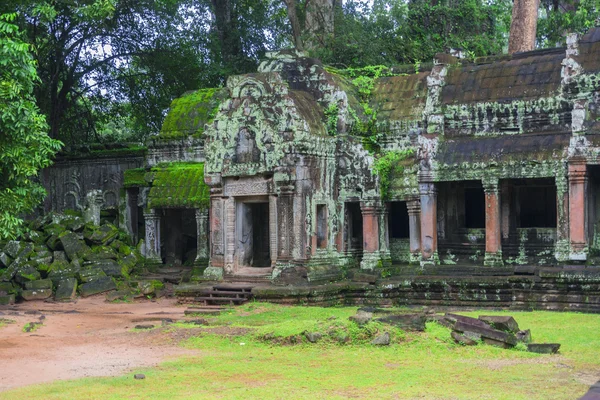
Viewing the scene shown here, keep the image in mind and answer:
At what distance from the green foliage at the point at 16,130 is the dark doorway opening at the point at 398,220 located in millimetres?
8473

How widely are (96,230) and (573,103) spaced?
45.0 feet

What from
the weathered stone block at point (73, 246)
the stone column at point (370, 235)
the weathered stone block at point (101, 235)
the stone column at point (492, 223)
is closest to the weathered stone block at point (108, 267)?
the weathered stone block at point (73, 246)

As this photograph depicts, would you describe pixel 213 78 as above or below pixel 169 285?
above

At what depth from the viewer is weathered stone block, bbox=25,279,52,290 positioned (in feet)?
72.1

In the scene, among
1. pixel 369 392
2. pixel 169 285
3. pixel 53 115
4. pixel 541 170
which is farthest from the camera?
pixel 53 115

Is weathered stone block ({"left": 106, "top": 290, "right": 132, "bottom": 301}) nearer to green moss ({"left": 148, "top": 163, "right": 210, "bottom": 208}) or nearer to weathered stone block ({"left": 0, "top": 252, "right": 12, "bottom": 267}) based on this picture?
weathered stone block ({"left": 0, "top": 252, "right": 12, "bottom": 267})

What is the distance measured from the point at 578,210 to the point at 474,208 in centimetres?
356

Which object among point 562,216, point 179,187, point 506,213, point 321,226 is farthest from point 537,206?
point 179,187

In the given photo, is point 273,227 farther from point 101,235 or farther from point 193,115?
point 193,115

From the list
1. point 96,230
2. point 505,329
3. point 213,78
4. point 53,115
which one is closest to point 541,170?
point 505,329

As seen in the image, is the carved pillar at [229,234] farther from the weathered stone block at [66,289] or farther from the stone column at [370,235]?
the weathered stone block at [66,289]

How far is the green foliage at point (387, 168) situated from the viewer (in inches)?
816

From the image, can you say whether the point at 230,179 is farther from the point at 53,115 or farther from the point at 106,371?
the point at 53,115

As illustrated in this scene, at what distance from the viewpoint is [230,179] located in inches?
832
